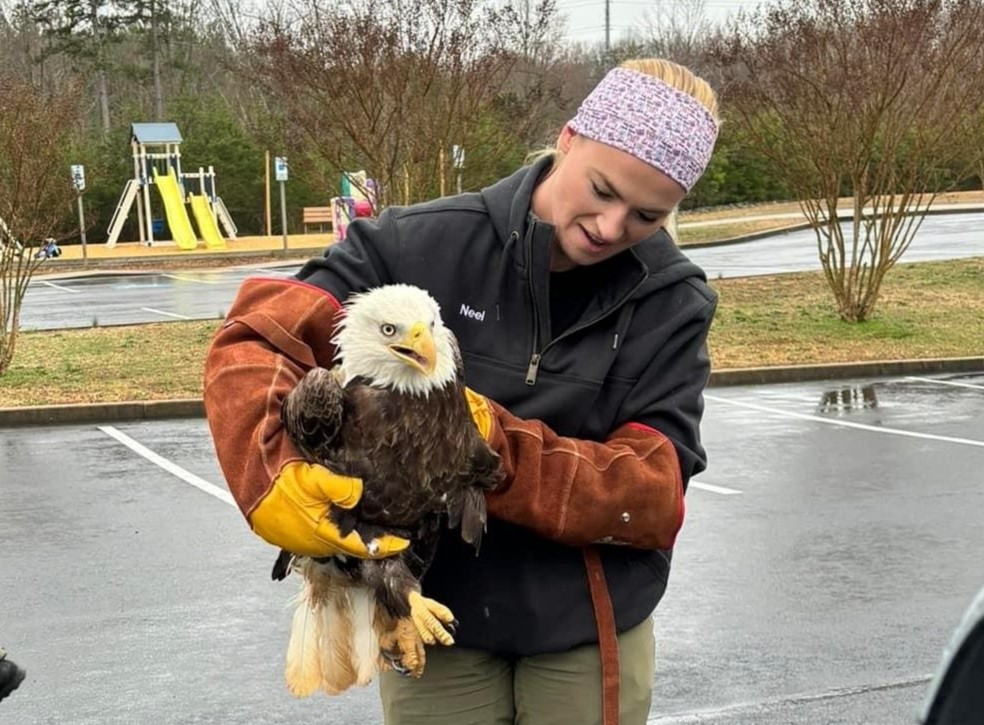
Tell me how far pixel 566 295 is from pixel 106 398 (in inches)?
416

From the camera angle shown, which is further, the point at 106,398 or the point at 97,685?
the point at 106,398

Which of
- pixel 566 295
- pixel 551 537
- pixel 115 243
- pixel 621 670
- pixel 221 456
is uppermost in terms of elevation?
pixel 566 295

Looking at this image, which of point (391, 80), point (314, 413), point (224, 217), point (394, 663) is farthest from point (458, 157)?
point (224, 217)

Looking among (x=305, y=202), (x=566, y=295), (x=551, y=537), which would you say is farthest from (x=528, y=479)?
(x=305, y=202)

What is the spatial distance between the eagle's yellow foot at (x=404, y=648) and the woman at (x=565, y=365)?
236mm

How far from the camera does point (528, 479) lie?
8.16 feet

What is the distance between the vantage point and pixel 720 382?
44.8 feet

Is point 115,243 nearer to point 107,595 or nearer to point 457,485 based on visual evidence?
point 107,595

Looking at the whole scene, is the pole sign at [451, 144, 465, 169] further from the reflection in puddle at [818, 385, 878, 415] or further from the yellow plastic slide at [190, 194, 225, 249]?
the yellow plastic slide at [190, 194, 225, 249]

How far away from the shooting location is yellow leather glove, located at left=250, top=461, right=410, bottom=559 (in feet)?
7.43

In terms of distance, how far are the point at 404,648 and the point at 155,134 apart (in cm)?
3733

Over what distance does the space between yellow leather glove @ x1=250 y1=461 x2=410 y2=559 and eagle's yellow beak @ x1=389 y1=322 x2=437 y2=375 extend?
0.76ft

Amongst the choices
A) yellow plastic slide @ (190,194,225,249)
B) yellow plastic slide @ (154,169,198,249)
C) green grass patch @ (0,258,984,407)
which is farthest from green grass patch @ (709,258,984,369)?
yellow plastic slide @ (154,169,198,249)

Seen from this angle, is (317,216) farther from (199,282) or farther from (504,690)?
(504,690)
